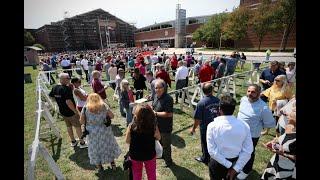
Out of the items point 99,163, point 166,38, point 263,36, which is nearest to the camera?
point 99,163

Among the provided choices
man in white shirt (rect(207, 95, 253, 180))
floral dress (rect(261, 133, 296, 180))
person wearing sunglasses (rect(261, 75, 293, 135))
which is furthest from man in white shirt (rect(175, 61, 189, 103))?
floral dress (rect(261, 133, 296, 180))

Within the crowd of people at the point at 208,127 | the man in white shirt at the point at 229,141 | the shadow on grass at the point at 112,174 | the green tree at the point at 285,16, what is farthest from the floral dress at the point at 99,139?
the green tree at the point at 285,16

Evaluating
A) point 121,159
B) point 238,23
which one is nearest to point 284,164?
point 121,159

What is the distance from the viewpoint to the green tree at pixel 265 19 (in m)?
41.5

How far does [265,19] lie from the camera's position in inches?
1676

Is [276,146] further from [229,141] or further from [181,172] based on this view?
[181,172]

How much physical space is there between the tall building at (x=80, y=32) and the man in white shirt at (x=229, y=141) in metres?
71.6

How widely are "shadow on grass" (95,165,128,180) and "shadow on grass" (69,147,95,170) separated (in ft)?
1.35

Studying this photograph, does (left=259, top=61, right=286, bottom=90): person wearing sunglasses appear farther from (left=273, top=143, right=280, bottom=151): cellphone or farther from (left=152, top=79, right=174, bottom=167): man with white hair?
(left=273, top=143, right=280, bottom=151): cellphone

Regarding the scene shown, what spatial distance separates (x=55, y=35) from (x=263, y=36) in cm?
5717
